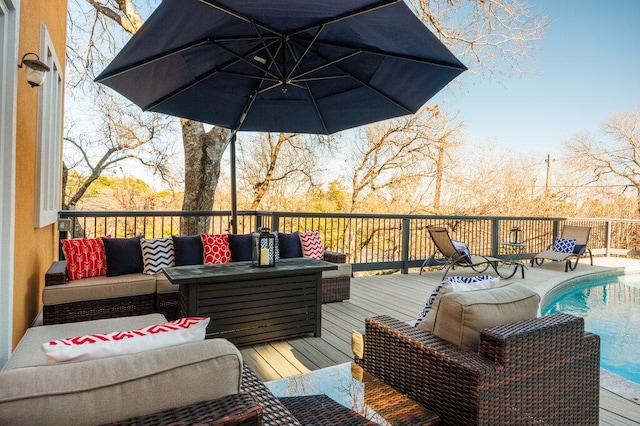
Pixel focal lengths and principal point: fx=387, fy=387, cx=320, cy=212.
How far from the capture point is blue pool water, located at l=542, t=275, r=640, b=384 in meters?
3.62

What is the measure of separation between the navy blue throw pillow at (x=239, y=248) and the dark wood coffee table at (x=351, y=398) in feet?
8.28

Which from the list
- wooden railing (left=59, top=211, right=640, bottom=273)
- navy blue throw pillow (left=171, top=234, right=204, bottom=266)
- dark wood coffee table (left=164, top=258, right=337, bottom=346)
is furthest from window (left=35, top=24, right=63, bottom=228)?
wooden railing (left=59, top=211, right=640, bottom=273)

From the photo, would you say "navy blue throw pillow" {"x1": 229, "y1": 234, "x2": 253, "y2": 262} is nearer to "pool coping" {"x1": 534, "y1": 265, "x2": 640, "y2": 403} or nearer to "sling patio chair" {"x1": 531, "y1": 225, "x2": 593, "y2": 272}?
"pool coping" {"x1": 534, "y1": 265, "x2": 640, "y2": 403}

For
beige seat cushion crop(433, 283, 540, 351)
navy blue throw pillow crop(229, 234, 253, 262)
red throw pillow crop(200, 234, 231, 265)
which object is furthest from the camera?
navy blue throw pillow crop(229, 234, 253, 262)

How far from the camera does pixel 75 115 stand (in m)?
9.41

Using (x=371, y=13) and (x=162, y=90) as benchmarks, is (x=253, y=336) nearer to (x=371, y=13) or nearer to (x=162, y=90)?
(x=162, y=90)

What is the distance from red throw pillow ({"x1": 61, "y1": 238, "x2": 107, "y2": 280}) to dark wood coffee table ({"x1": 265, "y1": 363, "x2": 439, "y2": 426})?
2.67 metres

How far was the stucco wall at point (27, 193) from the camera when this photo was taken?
8.38 feet

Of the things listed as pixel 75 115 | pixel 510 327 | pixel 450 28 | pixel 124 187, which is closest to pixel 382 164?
pixel 450 28

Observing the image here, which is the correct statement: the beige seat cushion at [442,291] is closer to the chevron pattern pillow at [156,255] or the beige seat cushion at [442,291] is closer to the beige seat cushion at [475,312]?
the beige seat cushion at [475,312]

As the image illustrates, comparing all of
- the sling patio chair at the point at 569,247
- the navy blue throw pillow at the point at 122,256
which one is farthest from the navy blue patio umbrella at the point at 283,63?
the sling patio chair at the point at 569,247

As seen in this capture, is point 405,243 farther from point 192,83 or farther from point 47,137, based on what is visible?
point 47,137

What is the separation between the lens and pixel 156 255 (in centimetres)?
395

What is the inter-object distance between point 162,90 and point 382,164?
32.8ft
